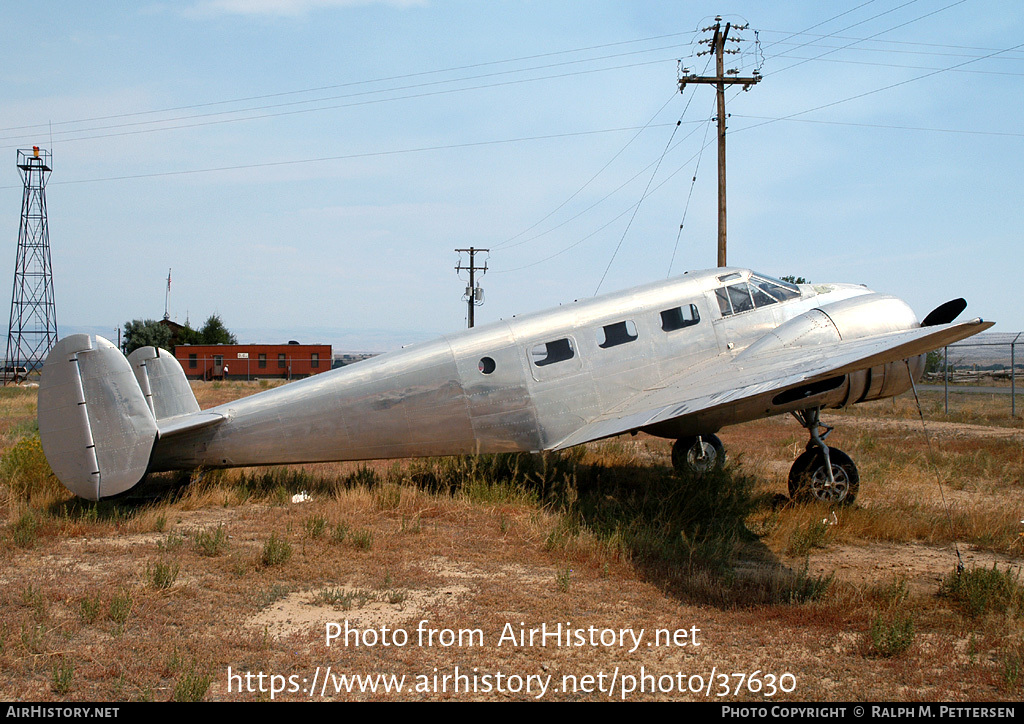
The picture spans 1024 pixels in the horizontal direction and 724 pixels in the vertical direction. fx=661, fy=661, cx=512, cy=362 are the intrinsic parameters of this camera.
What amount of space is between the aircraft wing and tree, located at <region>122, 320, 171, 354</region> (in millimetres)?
68764

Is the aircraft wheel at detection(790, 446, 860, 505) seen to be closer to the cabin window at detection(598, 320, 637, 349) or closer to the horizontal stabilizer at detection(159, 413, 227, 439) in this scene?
the cabin window at detection(598, 320, 637, 349)

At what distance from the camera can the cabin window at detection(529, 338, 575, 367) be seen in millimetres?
10109

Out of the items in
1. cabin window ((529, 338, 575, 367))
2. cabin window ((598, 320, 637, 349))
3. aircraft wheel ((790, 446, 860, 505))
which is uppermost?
cabin window ((598, 320, 637, 349))

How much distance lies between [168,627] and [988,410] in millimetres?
28278

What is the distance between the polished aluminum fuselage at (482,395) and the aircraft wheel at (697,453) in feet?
7.81

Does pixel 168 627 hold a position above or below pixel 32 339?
below

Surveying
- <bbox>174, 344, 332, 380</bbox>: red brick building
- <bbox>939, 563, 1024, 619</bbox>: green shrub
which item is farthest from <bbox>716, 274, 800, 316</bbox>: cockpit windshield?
<bbox>174, 344, 332, 380</bbox>: red brick building

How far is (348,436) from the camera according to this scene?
9.76m

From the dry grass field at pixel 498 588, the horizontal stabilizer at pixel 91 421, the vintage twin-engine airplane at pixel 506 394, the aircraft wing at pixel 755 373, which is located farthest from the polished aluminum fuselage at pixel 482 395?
the dry grass field at pixel 498 588

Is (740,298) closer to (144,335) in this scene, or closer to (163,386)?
(163,386)

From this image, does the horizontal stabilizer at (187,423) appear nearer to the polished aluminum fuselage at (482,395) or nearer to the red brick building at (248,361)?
the polished aluminum fuselage at (482,395)
